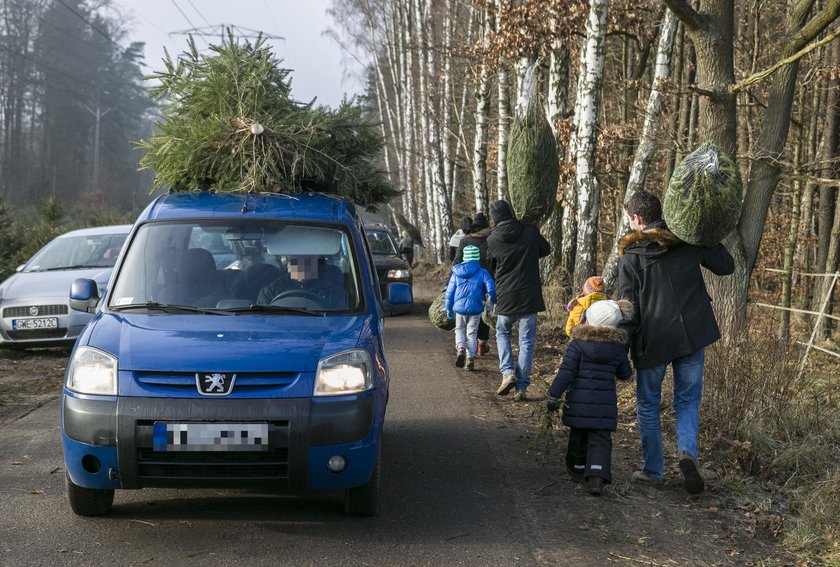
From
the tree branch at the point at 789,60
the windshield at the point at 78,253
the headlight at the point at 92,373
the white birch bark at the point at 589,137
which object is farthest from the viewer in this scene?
the white birch bark at the point at 589,137

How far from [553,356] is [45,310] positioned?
6845 mm

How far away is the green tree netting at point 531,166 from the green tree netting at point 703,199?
7095mm

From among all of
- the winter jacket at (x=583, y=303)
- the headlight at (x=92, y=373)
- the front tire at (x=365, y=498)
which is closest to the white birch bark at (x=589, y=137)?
the winter jacket at (x=583, y=303)

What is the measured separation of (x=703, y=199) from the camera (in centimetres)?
587

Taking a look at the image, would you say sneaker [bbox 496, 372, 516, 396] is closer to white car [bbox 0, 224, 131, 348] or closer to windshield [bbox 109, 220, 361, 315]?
windshield [bbox 109, 220, 361, 315]

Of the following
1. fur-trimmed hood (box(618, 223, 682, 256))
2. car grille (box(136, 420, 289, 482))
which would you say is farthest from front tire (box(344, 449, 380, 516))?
fur-trimmed hood (box(618, 223, 682, 256))

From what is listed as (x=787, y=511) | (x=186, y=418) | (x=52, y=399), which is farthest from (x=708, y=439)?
(x=52, y=399)

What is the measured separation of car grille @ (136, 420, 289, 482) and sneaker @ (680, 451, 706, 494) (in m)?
2.76

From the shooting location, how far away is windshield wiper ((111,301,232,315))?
5516 millimetres

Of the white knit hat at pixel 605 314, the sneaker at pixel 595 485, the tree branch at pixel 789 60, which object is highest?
the tree branch at pixel 789 60

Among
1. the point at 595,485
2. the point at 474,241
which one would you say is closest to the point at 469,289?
the point at 474,241

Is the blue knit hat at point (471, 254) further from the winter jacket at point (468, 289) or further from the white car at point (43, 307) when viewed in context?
the white car at point (43, 307)

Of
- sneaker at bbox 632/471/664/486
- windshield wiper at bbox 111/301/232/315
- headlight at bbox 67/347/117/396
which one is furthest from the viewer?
sneaker at bbox 632/471/664/486

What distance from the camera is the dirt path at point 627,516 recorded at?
4961 millimetres
